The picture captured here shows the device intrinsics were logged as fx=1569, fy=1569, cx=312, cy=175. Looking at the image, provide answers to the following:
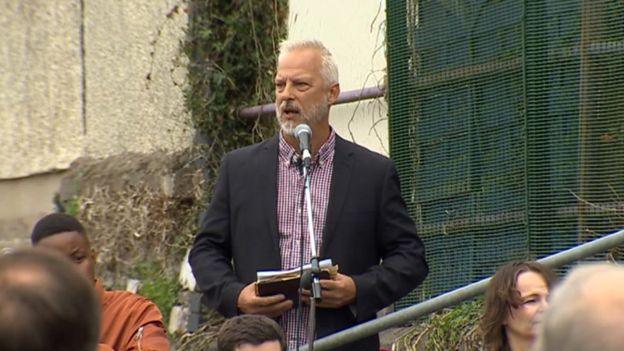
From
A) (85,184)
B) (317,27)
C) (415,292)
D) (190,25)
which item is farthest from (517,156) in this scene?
(85,184)

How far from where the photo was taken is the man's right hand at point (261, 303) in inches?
231

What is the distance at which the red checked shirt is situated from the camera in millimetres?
6082

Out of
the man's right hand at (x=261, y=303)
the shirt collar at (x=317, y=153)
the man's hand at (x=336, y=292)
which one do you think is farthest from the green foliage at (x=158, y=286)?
the man's hand at (x=336, y=292)

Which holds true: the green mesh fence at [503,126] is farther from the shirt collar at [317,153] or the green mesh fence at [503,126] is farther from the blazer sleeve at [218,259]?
the blazer sleeve at [218,259]

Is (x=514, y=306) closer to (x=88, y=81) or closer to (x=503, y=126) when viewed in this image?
(x=503, y=126)

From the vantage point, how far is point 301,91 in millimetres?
6316

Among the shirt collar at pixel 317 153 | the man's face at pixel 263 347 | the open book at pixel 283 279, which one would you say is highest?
the shirt collar at pixel 317 153

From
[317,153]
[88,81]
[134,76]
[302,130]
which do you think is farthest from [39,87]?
[302,130]

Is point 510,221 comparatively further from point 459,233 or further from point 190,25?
point 190,25

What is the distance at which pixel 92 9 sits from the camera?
9.74 m

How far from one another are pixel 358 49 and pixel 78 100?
2.40 m

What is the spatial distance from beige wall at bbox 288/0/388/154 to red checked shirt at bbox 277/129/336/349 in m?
1.58

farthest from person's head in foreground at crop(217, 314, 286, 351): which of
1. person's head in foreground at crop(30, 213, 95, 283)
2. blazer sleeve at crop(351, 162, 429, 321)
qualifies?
person's head in foreground at crop(30, 213, 95, 283)

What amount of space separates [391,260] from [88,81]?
4003mm
